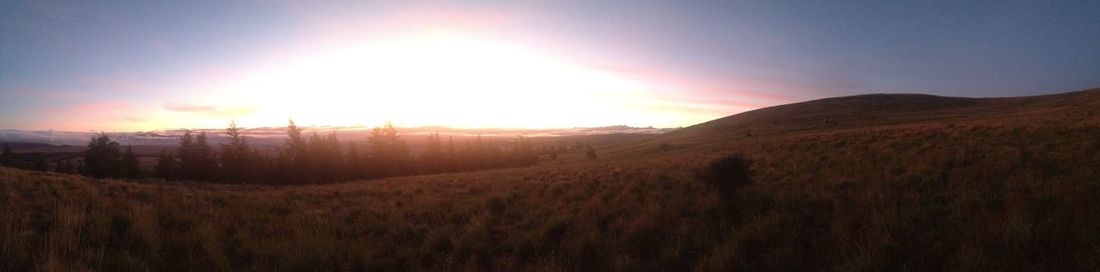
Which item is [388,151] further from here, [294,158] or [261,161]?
[261,161]

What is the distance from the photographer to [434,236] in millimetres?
8188

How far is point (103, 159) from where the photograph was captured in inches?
1982

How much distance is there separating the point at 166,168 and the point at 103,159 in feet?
21.9

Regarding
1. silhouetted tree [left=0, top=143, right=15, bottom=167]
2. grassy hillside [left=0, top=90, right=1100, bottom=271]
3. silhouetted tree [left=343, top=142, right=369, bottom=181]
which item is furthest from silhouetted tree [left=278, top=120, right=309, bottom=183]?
grassy hillside [left=0, top=90, right=1100, bottom=271]

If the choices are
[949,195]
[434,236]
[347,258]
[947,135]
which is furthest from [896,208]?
[947,135]

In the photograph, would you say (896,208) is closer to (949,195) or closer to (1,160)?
(949,195)

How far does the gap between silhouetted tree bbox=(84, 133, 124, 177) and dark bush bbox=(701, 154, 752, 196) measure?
6469cm

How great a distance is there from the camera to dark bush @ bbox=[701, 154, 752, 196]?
32.6ft

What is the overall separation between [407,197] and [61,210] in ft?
29.4

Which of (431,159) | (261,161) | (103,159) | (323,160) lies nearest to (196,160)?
(261,161)

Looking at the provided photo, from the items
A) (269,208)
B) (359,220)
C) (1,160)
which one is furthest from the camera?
(1,160)

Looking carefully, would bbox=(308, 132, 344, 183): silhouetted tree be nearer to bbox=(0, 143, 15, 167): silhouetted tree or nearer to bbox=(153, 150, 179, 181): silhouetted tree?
bbox=(153, 150, 179, 181): silhouetted tree

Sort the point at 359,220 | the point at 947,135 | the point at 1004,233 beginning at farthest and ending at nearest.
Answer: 1. the point at 947,135
2. the point at 359,220
3. the point at 1004,233

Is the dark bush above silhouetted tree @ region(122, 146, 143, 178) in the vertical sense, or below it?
above
